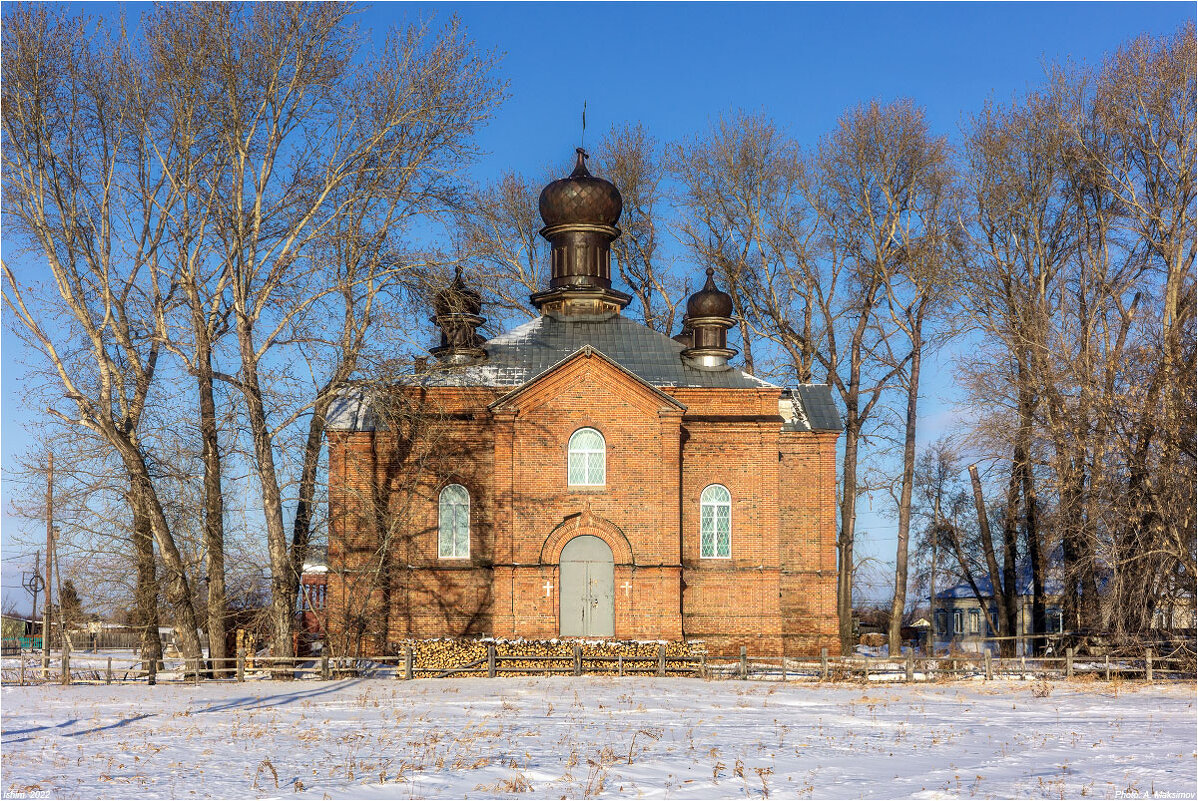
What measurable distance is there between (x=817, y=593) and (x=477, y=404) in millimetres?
9311

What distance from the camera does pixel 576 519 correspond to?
88.2 feet

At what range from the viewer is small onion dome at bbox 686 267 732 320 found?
103ft

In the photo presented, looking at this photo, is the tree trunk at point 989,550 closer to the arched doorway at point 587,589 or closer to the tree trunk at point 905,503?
the tree trunk at point 905,503

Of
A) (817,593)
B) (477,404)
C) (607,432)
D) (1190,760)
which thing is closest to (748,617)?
(817,593)

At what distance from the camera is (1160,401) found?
2280cm

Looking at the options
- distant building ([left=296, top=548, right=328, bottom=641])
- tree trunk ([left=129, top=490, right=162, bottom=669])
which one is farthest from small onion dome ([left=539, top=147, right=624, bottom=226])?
tree trunk ([left=129, top=490, right=162, bottom=669])

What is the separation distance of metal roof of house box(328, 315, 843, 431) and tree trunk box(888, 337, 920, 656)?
11.8 feet

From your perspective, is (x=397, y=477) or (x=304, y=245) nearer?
(x=304, y=245)

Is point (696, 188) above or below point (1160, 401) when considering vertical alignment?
above

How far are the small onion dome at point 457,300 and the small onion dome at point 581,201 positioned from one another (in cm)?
324

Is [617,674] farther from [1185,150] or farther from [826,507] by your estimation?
[1185,150]

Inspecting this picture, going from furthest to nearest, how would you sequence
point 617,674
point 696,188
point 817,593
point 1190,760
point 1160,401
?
point 696,188 < point 817,593 < point 617,674 < point 1160,401 < point 1190,760

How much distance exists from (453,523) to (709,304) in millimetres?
8688

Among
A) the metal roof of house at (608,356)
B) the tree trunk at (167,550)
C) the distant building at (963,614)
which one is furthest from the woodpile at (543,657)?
the distant building at (963,614)
